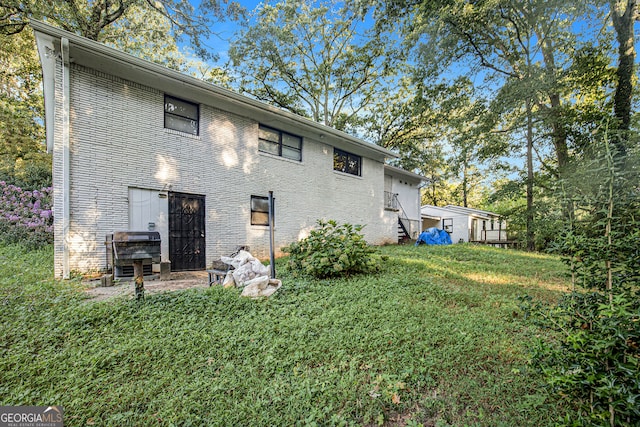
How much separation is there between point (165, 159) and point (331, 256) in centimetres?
512

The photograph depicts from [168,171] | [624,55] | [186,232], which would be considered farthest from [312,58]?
[186,232]

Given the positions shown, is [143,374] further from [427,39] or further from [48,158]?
[48,158]

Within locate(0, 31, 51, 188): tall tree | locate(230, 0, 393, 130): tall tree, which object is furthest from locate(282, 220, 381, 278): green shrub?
locate(230, 0, 393, 130): tall tree

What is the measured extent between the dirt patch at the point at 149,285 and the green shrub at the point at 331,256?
6.27ft

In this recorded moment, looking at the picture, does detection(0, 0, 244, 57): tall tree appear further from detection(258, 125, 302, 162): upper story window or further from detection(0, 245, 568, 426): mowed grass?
detection(0, 245, 568, 426): mowed grass

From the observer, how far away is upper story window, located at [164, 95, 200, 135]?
732 centimetres

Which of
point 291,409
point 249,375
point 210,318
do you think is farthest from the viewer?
point 210,318

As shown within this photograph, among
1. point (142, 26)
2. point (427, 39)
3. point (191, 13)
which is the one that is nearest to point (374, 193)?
point (427, 39)

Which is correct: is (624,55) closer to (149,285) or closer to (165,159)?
(165,159)

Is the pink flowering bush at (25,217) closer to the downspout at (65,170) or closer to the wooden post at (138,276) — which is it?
the downspout at (65,170)

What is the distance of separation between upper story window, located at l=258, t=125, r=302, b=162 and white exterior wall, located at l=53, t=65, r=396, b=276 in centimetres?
27

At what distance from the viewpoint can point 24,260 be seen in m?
6.80

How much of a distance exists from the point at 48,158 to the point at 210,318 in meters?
17.9

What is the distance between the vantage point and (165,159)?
7.14 metres
